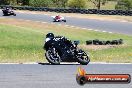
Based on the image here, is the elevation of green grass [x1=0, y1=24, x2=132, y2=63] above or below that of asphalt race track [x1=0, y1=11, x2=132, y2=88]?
below

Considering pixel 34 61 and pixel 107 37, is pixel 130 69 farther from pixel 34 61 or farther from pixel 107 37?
pixel 107 37

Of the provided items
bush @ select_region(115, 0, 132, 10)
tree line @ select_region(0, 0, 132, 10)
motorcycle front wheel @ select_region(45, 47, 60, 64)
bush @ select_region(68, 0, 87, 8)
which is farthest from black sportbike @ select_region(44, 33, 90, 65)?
bush @ select_region(115, 0, 132, 10)

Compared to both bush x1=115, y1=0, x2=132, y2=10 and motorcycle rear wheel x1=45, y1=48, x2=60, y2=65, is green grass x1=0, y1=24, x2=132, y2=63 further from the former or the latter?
bush x1=115, y1=0, x2=132, y2=10

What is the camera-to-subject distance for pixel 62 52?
51.3 feet

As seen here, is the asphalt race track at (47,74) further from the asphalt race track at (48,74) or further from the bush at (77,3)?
the bush at (77,3)

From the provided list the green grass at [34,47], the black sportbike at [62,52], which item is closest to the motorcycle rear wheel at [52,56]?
the black sportbike at [62,52]

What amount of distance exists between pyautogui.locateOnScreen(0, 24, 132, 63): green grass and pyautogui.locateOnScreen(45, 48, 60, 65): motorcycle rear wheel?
4.08 ft

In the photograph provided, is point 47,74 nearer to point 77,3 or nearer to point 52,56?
point 52,56

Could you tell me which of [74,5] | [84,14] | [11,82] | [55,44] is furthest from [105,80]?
[74,5]

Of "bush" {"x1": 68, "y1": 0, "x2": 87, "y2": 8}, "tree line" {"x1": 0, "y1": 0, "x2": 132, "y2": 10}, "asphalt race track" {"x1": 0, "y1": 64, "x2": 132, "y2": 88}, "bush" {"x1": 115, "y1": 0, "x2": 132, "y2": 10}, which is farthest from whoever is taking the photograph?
"bush" {"x1": 115, "y1": 0, "x2": 132, "y2": 10}

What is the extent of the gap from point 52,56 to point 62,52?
45 centimetres

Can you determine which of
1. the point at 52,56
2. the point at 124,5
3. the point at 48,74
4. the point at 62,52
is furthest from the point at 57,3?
the point at 48,74

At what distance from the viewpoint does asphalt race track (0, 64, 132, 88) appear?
11.1 m

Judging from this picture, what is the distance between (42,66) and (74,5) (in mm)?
78323
